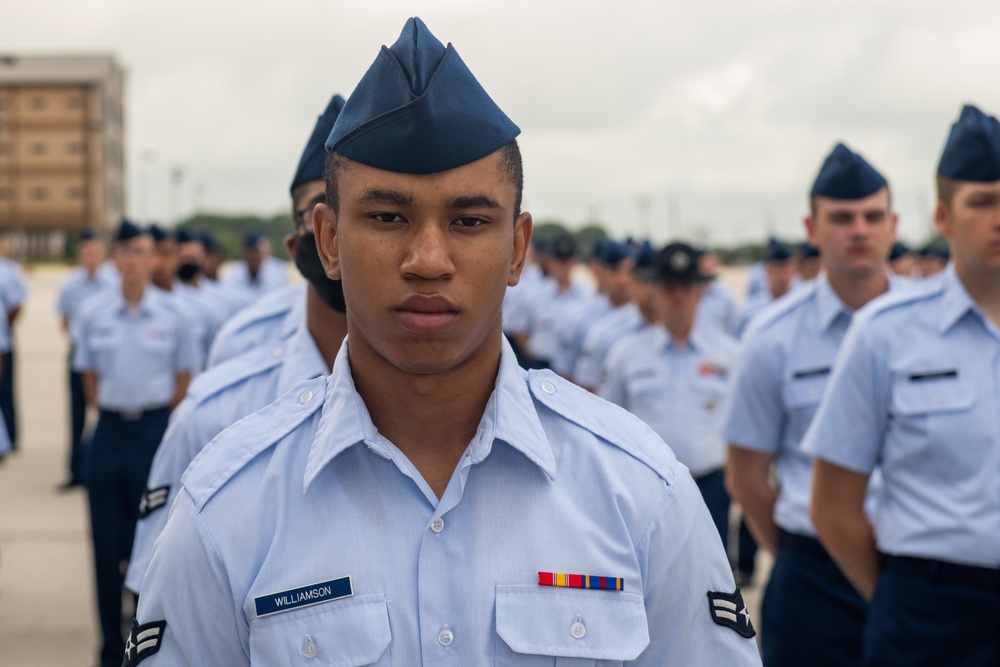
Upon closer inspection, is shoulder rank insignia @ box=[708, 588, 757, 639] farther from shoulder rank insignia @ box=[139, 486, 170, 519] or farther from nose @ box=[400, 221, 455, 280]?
shoulder rank insignia @ box=[139, 486, 170, 519]

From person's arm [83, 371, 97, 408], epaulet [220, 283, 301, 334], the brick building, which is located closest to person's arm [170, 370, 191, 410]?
person's arm [83, 371, 97, 408]

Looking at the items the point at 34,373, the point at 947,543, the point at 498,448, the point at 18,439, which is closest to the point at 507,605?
the point at 498,448

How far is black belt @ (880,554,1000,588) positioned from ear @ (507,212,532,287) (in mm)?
2208

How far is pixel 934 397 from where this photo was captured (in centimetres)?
365

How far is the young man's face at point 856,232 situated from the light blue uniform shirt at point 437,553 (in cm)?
312

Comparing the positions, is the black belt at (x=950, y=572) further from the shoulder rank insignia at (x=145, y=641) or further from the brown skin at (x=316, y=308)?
the shoulder rank insignia at (x=145, y=641)

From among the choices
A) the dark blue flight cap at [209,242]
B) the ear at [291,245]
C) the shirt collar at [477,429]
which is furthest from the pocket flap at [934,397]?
the dark blue flight cap at [209,242]

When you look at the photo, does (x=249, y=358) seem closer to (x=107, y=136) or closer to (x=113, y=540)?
(x=113, y=540)

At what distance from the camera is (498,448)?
1842 millimetres

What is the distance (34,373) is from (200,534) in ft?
70.1

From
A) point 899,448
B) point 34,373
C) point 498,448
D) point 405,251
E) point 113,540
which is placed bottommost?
point 34,373

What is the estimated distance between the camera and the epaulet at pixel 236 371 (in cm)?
318

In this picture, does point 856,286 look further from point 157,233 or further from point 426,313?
point 157,233

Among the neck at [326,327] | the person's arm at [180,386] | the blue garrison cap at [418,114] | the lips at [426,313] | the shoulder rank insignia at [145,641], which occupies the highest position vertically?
the blue garrison cap at [418,114]
